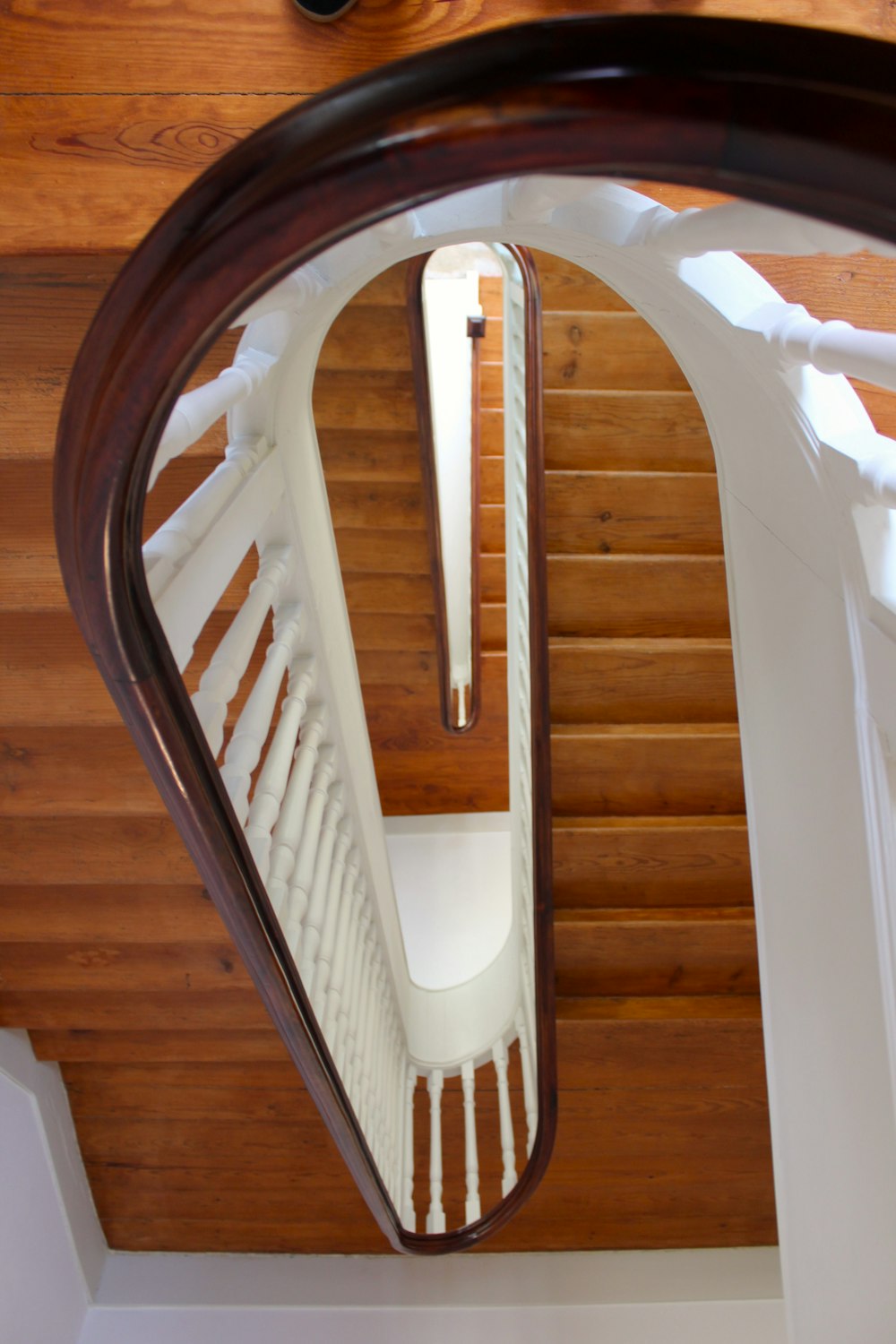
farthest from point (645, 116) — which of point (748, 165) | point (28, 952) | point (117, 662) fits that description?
point (28, 952)

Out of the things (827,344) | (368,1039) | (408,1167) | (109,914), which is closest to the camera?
(827,344)

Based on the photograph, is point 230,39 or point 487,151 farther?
point 230,39

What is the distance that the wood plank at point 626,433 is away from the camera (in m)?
2.86

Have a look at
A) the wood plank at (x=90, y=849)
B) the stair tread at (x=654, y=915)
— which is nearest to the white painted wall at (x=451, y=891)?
the stair tread at (x=654, y=915)

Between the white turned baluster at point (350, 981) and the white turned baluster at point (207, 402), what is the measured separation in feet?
3.43

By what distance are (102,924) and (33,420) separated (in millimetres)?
1387

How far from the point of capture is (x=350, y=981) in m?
1.77

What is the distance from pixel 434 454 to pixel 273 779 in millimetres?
1680

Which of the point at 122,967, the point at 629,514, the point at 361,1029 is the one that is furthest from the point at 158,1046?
the point at 629,514

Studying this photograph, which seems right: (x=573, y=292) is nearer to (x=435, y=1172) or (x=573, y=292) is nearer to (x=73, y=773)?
(x=73, y=773)

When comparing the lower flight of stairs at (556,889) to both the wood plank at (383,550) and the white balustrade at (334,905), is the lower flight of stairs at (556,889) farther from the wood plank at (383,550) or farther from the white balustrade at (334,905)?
the white balustrade at (334,905)

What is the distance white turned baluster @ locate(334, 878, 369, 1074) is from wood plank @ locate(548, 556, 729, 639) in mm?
1044

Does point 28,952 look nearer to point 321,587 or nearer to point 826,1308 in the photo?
point 321,587

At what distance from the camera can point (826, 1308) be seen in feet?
3.77
